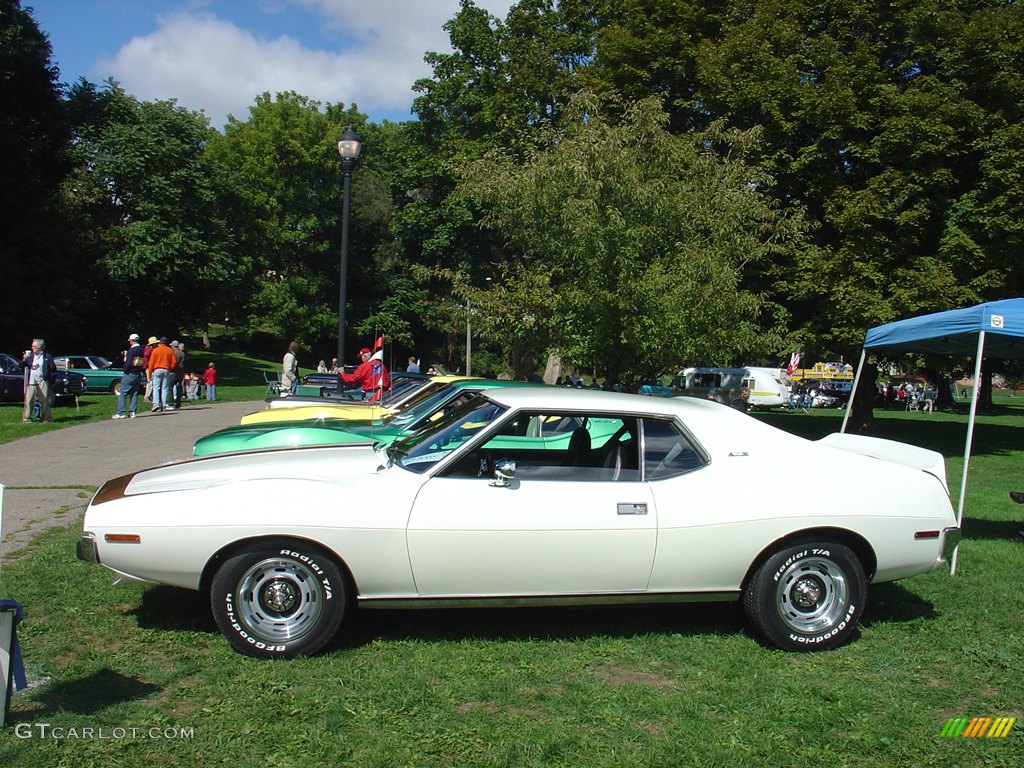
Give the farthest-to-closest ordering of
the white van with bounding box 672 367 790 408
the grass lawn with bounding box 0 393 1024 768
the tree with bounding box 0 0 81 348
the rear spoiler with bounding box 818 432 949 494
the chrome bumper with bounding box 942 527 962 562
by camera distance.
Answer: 1. the white van with bounding box 672 367 790 408
2. the tree with bounding box 0 0 81 348
3. the rear spoiler with bounding box 818 432 949 494
4. the chrome bumper with bounding box 942 527 962 562
5. the grass lawn with bounding box 0 393 1024 768

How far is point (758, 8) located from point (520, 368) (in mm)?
16786

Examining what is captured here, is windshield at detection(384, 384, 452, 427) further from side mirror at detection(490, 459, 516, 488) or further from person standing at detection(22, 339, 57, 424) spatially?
person standing at detection(22, 339, 57, 424)

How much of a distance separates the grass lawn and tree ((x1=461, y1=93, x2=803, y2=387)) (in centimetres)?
656

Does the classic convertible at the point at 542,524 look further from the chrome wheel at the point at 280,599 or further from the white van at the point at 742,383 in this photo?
the white van at the point at 742,383

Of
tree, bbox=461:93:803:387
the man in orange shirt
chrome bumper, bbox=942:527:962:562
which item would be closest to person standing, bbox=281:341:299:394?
the man in orange shirt

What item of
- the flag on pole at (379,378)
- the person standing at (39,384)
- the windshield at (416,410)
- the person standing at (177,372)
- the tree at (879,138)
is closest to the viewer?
the windshield at (416,410)

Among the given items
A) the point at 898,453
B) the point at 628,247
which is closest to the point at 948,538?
the point at 898,453

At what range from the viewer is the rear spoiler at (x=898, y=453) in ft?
18.6

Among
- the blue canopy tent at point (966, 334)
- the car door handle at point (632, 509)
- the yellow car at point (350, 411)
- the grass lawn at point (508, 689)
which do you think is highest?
the blue canopy tent at point (966, 334)

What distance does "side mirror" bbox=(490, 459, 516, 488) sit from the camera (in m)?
4.74

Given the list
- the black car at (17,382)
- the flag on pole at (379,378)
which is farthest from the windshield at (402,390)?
the black car at (17,382)

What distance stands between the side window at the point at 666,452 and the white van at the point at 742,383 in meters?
32.2

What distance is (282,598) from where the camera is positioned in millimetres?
4676

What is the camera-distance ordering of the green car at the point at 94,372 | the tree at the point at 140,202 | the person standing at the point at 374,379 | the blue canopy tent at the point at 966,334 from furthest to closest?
the tree at the point at 140,202
the green car at the point at 94,372
the person standing at the point at 374,379
the blue canopy tent at the point at 966,334
